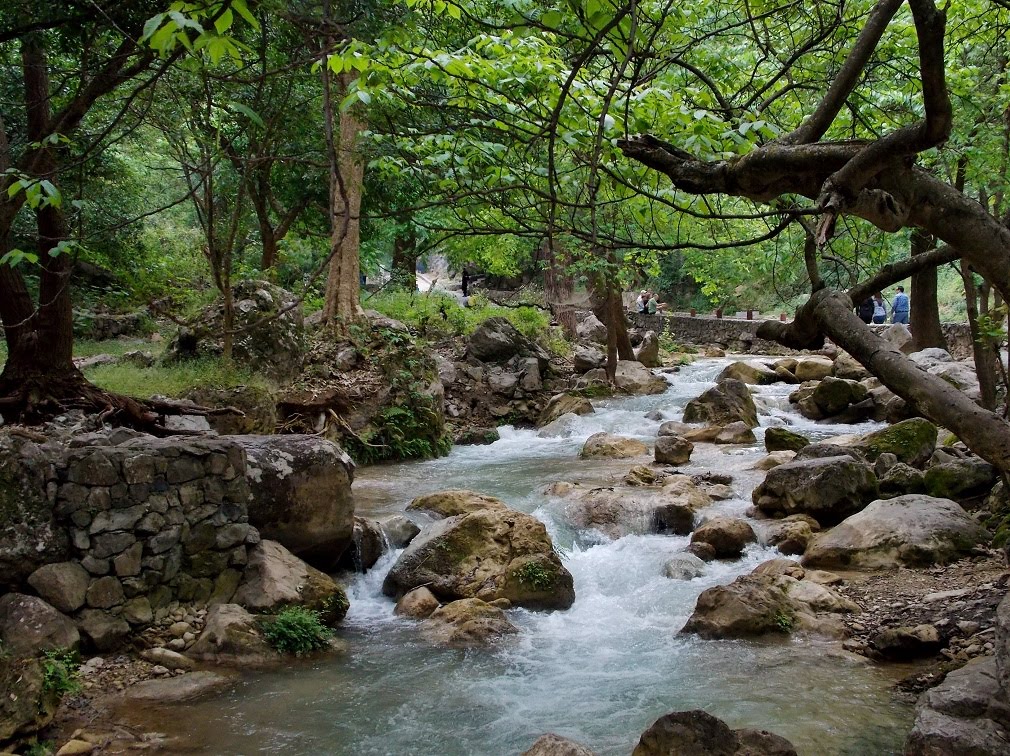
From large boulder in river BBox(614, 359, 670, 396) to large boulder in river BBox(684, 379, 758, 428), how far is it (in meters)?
2.96

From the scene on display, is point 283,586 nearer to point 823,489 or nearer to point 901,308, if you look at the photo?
point 823,489

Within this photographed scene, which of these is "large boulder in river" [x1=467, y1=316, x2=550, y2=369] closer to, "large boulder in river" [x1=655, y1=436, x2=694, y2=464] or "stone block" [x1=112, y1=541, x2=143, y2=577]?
"large boulder in river" [x1=655, y1=436, x2=694, y2=464]

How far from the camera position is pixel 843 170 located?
306cm

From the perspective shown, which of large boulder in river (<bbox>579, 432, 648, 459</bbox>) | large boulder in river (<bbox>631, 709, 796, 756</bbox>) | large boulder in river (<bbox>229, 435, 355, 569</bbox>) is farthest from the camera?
large boulder in river (<bbox>579, 432, 648, 459</bbox>)

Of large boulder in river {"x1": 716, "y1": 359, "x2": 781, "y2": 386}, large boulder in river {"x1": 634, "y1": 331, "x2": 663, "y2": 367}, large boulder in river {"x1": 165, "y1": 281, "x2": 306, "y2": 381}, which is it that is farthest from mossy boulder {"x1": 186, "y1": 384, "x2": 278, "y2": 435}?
large boulder in river {"x1": 634, "y1": 331, "x2": 663, "y2": 367}

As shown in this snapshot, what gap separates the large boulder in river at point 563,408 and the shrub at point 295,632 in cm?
1021

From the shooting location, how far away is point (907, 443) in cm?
1019

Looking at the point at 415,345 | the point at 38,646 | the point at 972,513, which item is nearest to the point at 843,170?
the point at 38,646

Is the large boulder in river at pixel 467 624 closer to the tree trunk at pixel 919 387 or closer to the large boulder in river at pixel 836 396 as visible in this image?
the tree trunk at pixel 919 387

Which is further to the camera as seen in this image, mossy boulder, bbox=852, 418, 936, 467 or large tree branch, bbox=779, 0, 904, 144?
mossy boulder, bbox=852, 418, 936, 467

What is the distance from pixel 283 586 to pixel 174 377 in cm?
583

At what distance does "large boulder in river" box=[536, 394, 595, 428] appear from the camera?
16.2m

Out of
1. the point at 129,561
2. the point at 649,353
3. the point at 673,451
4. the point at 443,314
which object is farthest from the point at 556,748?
the point at 649,353

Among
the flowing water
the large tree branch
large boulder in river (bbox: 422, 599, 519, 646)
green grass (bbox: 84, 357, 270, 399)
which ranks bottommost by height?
the flowing water
